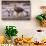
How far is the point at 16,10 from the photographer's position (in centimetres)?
284

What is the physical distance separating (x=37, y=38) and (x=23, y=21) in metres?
0.36

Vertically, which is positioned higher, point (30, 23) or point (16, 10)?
point (16, 10)

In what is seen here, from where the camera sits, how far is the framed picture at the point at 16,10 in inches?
112

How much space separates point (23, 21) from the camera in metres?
2.85

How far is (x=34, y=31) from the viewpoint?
2852 mm

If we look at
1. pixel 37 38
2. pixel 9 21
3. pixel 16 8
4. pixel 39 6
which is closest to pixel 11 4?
pixel 16 8

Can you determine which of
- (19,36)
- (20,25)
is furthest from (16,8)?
(19,36)

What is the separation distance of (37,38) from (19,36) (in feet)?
0.98

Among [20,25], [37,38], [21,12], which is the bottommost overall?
[37,38]

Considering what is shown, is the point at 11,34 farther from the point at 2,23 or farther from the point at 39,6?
the point at 39,6

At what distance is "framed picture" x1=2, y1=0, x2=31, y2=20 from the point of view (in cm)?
284

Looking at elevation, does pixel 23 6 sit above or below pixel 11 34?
above

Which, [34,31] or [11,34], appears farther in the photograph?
[34,31]

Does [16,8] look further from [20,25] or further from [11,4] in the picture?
[20,25]
